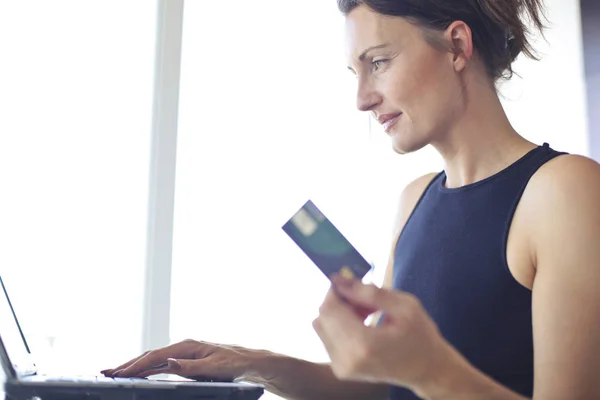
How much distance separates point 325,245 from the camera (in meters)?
0.77

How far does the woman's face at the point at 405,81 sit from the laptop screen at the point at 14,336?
0.60 metres

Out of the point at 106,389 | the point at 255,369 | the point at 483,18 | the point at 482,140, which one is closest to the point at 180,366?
the point at 255,369

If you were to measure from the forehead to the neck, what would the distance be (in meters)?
0.14

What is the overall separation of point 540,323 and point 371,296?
0.31 meters

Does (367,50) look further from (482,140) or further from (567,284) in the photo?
(567,284)

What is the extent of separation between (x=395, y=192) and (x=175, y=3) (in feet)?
3.07

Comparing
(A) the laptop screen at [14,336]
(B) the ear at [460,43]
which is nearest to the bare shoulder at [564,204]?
(B) the ear at [460,43]

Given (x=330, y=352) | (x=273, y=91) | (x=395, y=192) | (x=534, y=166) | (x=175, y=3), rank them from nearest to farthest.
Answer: (x=330, y=352), (x=534, y=166), (x=175, y=3), (x=273, y=91), (x=395, y=192)

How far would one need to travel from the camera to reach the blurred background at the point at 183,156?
170cm

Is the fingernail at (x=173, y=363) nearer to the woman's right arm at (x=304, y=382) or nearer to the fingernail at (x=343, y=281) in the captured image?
the woman's right arm at (x=304, y=382)

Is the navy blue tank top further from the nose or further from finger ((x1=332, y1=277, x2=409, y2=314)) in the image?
finger ((x1=332, y1=277, x2=409, y2=314))

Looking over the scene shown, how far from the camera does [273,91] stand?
2.11 m

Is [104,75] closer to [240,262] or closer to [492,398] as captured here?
[240,262]

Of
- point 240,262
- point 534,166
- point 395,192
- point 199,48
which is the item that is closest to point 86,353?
point 240,262
